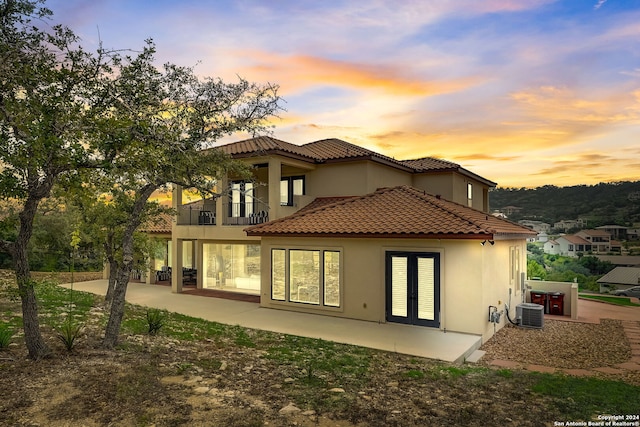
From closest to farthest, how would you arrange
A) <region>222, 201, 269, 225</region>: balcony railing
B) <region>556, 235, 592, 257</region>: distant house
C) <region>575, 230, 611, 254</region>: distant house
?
<region>222, 201, 269, 225</region>: balcony railing → <region>575, 230, 611, 254</region>: distant house → <region>556, 235, 592, 257</region>: distant house

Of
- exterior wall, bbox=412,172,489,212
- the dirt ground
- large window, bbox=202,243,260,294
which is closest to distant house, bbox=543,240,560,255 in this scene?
exterior wall, bbox=412,172,489,212

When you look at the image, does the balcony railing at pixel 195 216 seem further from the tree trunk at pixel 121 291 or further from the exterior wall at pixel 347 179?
the tree trunk at pixel 121 291

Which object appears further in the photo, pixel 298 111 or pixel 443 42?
pixel 298 111

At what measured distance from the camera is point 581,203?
187ft

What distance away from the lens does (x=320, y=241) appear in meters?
13.3

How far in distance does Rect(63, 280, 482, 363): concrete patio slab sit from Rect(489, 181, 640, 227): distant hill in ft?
170

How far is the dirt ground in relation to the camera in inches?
198

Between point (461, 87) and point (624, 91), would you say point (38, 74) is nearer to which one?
point (461, 87)

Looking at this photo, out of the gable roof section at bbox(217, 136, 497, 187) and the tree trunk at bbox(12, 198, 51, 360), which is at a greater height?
the gable roof section at bbox(217, 136, 497, 187)

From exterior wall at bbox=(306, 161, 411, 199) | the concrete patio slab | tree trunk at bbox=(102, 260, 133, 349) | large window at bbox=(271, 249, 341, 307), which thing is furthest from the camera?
exterior wall at bbox=(306, 161, 411, 199)

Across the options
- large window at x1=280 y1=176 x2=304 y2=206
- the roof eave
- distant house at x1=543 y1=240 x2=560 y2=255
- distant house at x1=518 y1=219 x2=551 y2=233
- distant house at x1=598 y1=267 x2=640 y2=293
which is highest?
large window at x1=280 y1=176 x2=304 y2=206

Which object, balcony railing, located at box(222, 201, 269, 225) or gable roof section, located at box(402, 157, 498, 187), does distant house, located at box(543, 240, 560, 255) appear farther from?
balcony railing, located at box(222, 201, 269, 225)

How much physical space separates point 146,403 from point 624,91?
23.9m

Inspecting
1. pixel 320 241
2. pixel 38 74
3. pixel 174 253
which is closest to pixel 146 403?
pixel 38 74
